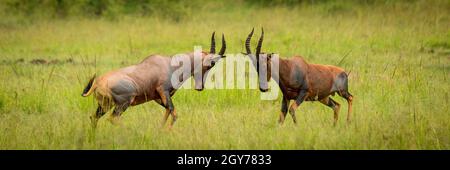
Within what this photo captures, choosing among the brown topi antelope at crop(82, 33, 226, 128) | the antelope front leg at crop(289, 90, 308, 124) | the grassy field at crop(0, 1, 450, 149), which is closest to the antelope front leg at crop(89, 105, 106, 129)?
the brown topi antelope at crop(82, 33, 226, 128)

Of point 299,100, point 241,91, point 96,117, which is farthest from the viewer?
point 241,91

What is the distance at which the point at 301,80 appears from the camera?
854 cm

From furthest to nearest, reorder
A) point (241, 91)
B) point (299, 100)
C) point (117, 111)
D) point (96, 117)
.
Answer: point (241, 91) < point (299, 100) < point (96, 117) < point (117, 111)

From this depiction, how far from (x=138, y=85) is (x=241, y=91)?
7.70ft

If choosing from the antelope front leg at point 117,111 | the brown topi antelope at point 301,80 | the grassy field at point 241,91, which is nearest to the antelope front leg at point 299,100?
the brown topi antelope at point 301,80

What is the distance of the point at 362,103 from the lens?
9.73 meters

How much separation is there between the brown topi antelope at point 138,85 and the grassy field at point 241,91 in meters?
0.28

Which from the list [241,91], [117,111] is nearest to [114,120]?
[117,111]

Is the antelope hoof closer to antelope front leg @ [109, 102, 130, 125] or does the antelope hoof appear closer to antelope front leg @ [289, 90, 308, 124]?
antelope front leg @ [109, 102, 130, 125]

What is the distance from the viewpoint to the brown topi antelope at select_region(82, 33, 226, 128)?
817cm

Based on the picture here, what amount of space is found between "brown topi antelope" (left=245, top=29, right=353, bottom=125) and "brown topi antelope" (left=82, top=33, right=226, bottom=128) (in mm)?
621

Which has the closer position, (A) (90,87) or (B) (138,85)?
(B) (138,85)

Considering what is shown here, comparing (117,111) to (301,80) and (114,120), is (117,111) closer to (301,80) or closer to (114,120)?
(114,120)
